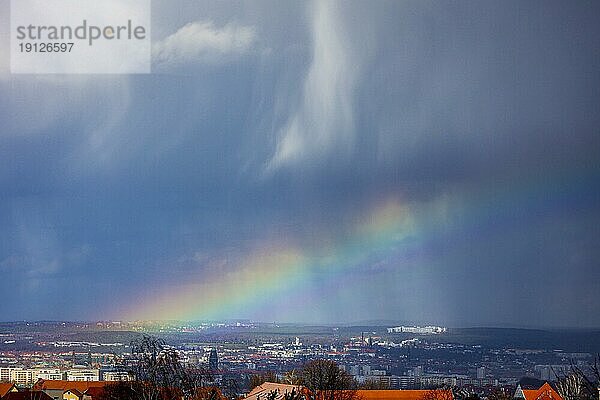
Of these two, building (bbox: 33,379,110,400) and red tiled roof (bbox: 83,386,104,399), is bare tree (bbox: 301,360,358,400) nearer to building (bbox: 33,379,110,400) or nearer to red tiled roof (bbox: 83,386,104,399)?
red tiled roof (bbox: 83,386,104,399)

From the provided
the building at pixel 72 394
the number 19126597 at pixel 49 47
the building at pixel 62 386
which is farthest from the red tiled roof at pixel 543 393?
the number 19126597 at pixel 49 47

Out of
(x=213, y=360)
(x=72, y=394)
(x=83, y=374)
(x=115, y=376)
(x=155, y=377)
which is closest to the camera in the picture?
(x=155, y=377)

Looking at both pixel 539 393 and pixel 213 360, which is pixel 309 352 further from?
pixel 539 393

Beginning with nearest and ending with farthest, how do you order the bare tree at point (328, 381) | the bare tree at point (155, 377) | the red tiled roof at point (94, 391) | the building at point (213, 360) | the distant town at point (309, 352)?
the bare tree at point (155, 377) → the bare tree at point (328, 381) → the red tiled roof at point (94, 391) → the distant town at point (309, 352) → the building at point (213, 360)

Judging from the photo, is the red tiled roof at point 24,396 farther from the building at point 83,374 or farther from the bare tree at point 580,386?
the bare tree at point 580,386

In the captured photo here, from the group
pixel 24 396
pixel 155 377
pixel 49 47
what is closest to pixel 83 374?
pixel 24 396

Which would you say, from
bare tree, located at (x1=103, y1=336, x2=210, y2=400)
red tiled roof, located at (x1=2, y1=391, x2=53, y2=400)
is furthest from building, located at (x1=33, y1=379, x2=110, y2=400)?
red tiled roof, located at (x1=2, y1=391, x2=53, y2=400)

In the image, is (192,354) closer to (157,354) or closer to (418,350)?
(157,354)

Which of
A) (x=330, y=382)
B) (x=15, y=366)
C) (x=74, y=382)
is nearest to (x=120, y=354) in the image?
(x=74, y=382)
